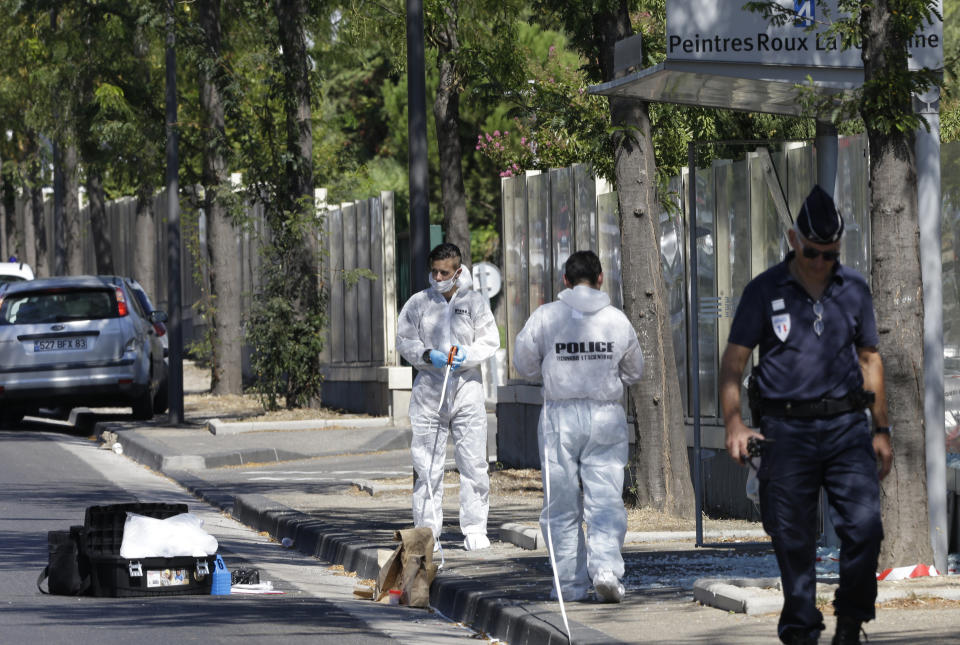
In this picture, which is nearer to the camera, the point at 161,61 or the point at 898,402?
the point at 898,402

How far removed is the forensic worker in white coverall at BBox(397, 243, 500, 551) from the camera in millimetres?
10883

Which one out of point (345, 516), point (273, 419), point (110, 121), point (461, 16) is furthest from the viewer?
point (110, 121)

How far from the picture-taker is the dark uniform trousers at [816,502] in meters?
6.57

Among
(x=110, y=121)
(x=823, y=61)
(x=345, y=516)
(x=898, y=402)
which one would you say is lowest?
(x=345, y=516)

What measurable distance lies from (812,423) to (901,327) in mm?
1939

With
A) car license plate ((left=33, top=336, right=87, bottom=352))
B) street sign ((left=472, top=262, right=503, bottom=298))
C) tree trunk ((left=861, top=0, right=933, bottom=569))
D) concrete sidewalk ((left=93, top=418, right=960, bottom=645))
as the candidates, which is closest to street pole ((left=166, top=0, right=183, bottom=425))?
car license plate ((left=33, top=336, right=87, bottom=352))

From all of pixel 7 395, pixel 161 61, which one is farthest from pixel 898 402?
pixel 161 61

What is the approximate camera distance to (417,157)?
12.4 m

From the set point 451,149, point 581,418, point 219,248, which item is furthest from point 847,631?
point 219,248

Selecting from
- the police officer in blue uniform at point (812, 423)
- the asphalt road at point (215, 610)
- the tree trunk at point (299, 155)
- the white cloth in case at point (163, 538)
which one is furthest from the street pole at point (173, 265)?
the police officer in blue uniform at point (812, 423)

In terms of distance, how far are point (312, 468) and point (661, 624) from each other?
1053 centimetres

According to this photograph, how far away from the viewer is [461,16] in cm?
1972

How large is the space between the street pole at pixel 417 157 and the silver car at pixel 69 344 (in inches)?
425

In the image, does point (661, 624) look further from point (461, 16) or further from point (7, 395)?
point (7, 395)
